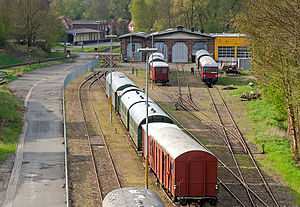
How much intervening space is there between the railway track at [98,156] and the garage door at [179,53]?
117 ft

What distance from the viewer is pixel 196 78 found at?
65438 millimetres

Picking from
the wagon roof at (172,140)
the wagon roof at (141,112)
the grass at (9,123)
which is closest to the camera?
the wagon roof at (172,140)

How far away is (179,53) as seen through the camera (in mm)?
83125

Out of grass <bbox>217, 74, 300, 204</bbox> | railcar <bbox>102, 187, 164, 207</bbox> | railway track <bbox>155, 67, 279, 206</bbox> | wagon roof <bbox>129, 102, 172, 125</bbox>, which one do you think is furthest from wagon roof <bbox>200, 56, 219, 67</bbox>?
railcar <bbox>102, 187, 164, 207</bbox>

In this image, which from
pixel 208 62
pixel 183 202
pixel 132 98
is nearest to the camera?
pixel 183 202

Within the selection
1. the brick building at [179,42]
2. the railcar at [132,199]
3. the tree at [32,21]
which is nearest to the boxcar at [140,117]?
the railcar at [132,199]

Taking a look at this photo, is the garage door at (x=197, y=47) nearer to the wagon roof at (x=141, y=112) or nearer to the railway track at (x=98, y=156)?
the railway track at (x=98, y=156)

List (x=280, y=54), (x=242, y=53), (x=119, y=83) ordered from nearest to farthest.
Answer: (x=280, y=54) < (x=119, y=83) < (x=242, y=53)

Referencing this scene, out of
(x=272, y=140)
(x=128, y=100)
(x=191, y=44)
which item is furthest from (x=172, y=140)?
(x=191, y=44)

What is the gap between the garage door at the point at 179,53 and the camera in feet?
272

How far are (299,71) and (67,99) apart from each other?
99.6 ft

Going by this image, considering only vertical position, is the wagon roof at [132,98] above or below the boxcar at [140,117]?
above

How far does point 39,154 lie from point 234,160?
536 inches

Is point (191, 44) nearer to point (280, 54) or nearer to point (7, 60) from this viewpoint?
point (7, 60)
